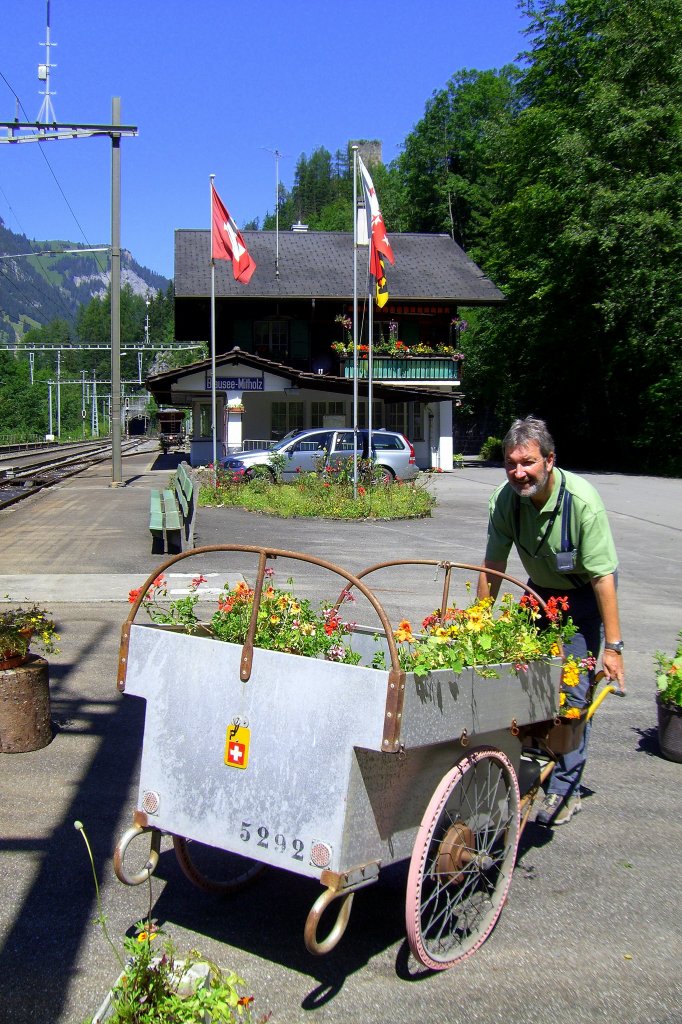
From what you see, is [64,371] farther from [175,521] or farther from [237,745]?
[237,745]

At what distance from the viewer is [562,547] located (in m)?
4.70

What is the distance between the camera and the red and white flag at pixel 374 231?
21.1 m

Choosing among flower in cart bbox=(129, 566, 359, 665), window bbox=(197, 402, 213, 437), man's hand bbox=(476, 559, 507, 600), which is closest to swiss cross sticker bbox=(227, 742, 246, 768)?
flower in cart bbox=(129, 566, 359, 665)

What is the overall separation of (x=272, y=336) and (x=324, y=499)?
2283 cm

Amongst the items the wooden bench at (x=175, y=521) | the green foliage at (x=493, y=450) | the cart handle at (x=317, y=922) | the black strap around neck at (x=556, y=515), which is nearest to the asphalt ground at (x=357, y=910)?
the cart handle at (x=317, y=922)

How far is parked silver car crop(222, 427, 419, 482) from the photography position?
28.0 m

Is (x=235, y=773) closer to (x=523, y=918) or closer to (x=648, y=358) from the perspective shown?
(x=523, y=918)

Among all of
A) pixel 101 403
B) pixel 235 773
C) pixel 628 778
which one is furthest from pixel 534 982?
pixel 101 403

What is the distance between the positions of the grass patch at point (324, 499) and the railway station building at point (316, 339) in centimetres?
1264

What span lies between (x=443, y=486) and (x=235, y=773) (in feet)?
89.1

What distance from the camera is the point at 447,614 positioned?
13.2 ft

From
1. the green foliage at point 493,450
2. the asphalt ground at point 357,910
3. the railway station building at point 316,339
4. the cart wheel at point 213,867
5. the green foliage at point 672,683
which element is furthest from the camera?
the green foliage at point 493,450

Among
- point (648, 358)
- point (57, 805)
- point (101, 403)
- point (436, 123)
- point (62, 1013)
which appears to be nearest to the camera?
point (62, 1013)

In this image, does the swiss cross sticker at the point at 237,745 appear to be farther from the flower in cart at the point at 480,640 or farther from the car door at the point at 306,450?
the car door at the point at 306,450
